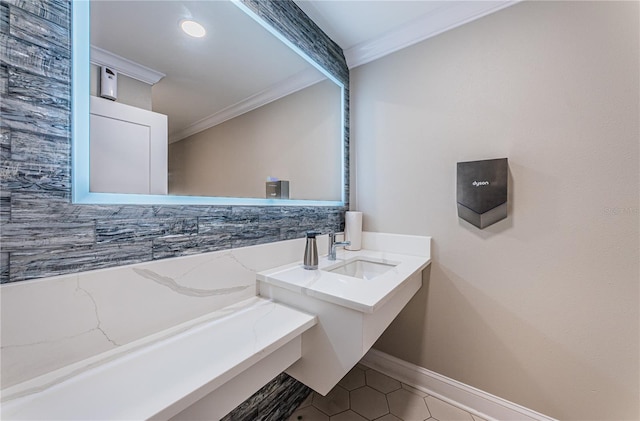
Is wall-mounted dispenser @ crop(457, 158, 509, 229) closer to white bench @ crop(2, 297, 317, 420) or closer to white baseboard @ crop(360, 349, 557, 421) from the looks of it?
white baseboard @ crop(360, 349, 557, 421)

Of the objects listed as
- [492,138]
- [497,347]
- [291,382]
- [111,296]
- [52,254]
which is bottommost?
[291,382]

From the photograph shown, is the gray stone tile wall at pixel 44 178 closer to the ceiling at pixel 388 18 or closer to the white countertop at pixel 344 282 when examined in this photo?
the white countertop at pixel 344 282

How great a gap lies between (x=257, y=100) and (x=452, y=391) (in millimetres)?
1961

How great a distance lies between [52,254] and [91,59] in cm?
55

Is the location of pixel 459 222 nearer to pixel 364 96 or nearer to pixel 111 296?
pixel 364 96

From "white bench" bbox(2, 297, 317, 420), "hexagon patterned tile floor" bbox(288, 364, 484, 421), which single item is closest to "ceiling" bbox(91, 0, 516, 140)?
"white bench" bbox(2, 297, 317, 420)

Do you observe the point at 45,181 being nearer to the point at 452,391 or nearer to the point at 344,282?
the point at 344,282

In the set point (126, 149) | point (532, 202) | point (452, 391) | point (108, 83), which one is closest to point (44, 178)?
point (126, 149)

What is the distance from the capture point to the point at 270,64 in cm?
130

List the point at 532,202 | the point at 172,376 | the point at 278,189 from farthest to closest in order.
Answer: the point at 278,189 → the point at 532,202 → the point at 172,376

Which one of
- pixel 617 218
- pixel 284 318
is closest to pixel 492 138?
pixel 617 218

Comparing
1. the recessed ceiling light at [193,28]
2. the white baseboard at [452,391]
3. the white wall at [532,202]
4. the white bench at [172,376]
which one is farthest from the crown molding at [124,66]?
the white baseboard at [452,391]

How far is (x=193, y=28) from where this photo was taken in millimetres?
932

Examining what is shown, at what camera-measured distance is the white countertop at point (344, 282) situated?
0.87 m
